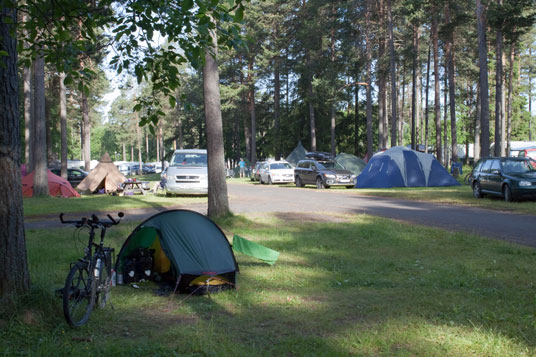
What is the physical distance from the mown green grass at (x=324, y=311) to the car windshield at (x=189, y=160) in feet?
41.8

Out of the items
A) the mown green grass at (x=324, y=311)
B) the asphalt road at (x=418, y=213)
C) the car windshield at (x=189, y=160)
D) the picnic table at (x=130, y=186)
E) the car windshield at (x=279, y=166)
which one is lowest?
the mown green grass at (x=324, y=311)

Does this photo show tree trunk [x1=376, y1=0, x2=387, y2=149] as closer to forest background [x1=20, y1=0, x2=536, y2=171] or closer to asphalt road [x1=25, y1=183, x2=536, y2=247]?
forest background [x1=20, y1=0, x2=536, y2=171]

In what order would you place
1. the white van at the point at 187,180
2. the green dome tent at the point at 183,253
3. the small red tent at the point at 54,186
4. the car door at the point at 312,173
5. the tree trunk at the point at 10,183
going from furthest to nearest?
the car door at the point at 312,173 → the small red tent at the point at 54,186 → the white van at the point at 187,180 → the green dome tent at the point at 183,253 → the tree trunk at the point at 10,183

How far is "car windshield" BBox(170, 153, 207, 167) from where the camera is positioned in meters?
21.7

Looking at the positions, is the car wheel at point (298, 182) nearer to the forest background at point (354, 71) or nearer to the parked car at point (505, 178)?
the forest background at point (354, 71)

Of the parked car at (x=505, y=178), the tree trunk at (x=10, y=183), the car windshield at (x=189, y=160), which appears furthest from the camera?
the car windshield at (x=189, y=160)

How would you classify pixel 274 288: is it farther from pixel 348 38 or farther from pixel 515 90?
pixel 515 90

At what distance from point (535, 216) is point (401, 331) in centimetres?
1075

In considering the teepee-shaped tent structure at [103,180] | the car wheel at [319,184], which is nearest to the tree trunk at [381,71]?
the car wheel at [319,184]

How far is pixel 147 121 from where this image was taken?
617 cm

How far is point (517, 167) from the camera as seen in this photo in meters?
17.8

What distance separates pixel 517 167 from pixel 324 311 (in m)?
15.0

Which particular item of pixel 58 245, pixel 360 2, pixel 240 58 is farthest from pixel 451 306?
pixel 240 58

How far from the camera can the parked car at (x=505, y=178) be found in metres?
16.7
